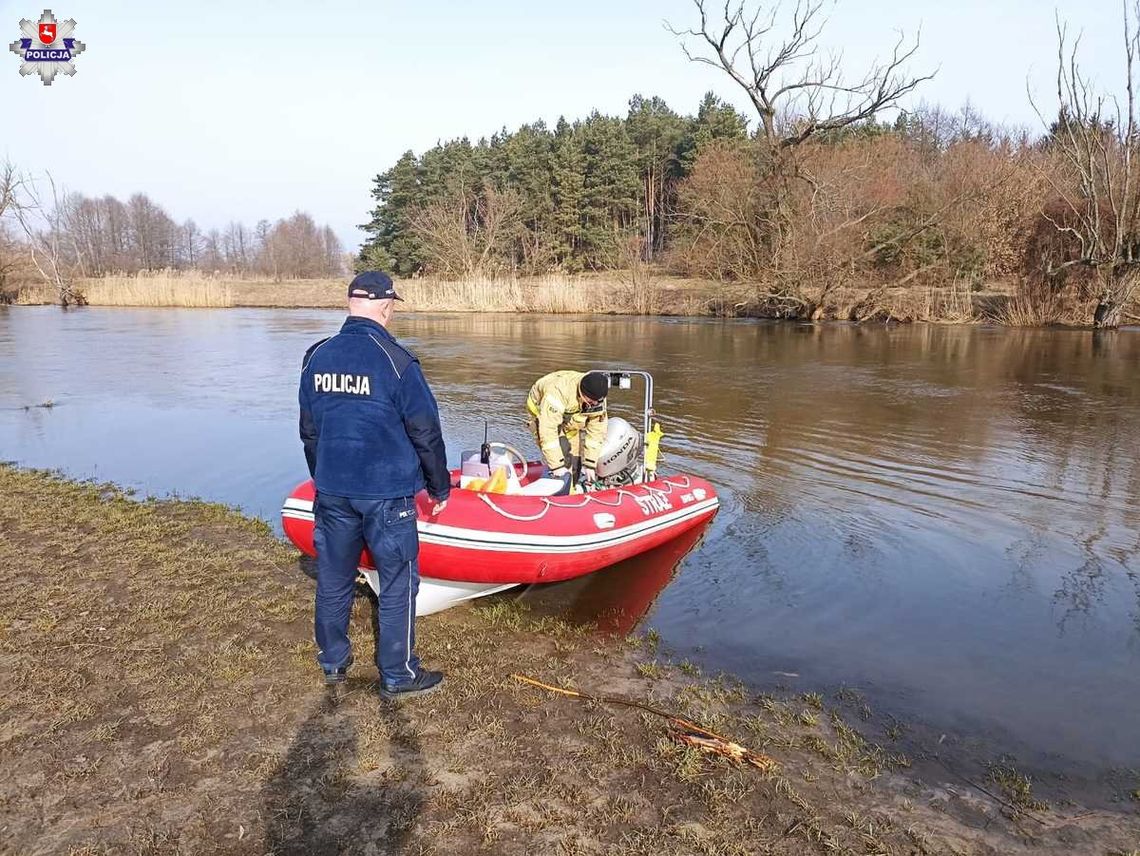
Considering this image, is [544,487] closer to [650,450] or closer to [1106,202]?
[650,450]

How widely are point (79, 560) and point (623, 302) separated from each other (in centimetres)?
2790

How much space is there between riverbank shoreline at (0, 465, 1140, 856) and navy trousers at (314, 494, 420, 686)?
0.64ft

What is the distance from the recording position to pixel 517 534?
4.54m

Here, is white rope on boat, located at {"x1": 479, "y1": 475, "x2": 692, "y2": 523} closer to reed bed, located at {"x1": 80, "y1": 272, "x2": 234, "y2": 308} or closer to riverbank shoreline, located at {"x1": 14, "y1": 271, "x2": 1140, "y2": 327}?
riverbank shoreline, located at {"x1": 14, "y1": 271, "x2": 1140, "y2": 327}

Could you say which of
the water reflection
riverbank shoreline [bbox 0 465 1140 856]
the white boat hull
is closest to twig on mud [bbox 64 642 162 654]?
riverbank shoreline [bbox 0 465 1140 856]

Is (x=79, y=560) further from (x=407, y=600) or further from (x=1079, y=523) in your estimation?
(x=1079, y=523)

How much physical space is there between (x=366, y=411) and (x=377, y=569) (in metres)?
0.73

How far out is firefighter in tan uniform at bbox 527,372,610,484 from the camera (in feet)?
19.0

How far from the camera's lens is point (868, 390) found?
1323cm

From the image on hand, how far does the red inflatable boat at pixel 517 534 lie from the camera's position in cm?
429

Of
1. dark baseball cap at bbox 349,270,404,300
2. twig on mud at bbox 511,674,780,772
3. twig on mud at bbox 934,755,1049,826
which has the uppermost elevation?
dark baseball cap at bbox 349,270,404,300

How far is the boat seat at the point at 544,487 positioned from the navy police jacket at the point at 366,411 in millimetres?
2284

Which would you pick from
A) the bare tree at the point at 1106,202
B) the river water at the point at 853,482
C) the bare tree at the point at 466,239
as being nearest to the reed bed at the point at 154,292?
the bare tree at the point at 466,239

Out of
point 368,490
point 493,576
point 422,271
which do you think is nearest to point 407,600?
point 368,490
